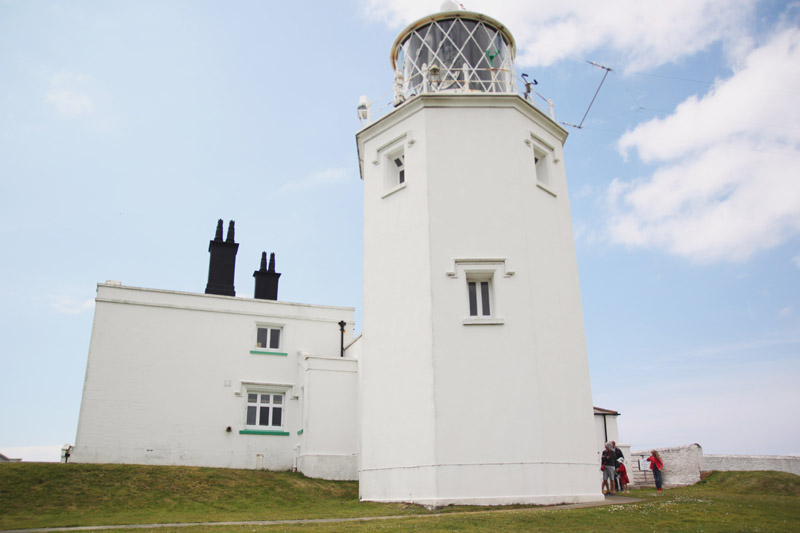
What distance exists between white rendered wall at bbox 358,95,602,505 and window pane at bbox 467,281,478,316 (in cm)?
39

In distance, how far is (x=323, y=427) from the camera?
20.8 metres

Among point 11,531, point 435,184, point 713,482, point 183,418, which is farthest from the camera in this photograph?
point 183,418

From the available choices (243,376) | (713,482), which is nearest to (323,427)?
(243,376)

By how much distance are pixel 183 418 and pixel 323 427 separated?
15.7ft

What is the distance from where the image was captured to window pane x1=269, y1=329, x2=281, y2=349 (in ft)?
75.9

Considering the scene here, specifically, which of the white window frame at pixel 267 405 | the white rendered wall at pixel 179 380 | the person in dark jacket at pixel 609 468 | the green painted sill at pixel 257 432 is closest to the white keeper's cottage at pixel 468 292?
the person in dark jacket at pixel 609 468

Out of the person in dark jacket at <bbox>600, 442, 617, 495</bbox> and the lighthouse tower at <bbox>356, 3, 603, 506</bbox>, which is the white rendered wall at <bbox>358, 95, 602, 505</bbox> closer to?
the lighthouse tower at <bbox>356, 3, 603, 506</bbox>

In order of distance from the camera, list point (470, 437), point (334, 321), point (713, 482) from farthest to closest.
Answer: point (334, 321), point (713, 482), point (470, 437)

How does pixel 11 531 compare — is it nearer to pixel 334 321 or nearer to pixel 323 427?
pixel 323 427

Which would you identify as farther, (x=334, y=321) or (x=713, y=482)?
(x=334, y=321)

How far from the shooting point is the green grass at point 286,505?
30.2ft

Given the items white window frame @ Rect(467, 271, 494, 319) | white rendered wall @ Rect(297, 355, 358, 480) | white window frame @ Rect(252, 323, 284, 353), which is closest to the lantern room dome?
white window frame @ Rect(467, 271, 494, 319)

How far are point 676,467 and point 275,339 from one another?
14997 mm

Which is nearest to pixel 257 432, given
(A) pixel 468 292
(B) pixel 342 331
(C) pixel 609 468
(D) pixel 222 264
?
(B) pixel 342 331
